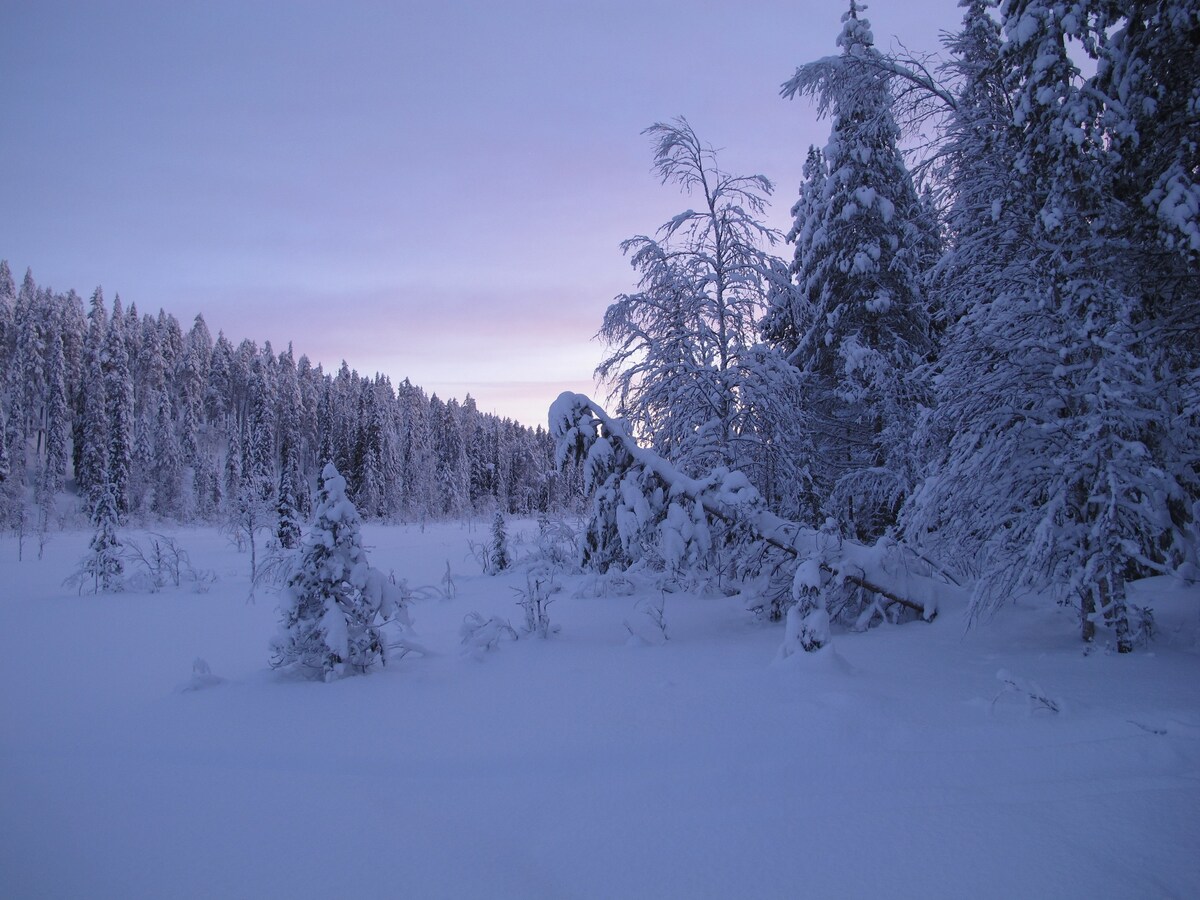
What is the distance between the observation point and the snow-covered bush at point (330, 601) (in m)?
5.13

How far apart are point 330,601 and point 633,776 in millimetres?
3300

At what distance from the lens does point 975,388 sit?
5.28 metres

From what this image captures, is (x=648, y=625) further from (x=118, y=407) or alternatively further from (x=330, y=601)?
(x=118, y=407)

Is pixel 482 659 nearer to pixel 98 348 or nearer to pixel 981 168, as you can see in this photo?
pixel 981 168

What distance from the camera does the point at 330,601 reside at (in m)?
5.15

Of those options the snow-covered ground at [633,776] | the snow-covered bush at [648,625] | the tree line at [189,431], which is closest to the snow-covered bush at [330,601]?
the snow-covered ground at [633,776]

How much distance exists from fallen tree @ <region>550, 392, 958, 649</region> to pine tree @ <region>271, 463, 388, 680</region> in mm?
2155

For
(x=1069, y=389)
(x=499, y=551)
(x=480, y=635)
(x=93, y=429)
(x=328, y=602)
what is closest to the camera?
(x=1069, y=389)

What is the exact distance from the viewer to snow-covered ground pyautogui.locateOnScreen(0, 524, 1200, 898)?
2.30 m

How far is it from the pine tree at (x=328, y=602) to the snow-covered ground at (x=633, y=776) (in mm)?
251

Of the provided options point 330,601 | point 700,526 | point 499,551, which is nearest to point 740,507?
point 700,526

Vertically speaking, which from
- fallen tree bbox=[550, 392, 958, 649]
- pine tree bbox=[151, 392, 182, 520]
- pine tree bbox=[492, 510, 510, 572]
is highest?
pine tree bbox=[151, 392, 182, 520]

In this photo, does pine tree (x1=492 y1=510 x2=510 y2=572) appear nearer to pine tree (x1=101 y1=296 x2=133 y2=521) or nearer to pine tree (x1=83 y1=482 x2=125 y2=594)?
pine tree (x1=83 y1=482 x2=125 y2=594)

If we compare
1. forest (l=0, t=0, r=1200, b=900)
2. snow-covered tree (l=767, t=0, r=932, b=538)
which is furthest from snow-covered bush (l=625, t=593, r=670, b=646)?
snow-covered tree (l=767, t=0, r=932, b=538)
